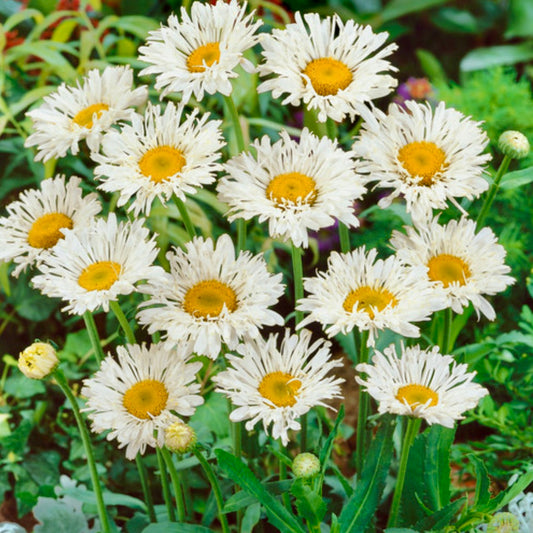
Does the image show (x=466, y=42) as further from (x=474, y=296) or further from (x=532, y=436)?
(x=474, y=296)

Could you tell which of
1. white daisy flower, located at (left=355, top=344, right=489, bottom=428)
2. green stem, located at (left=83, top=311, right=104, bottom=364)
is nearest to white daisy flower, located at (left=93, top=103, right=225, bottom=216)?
green stem, located at (left=83, top=311, right=104, bottom=364)

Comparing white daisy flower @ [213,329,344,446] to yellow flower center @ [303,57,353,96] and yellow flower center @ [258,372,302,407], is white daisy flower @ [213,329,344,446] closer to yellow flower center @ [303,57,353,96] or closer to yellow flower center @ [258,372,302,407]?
yellow flower center @ [258,372,302,407]

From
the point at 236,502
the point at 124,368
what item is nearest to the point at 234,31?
the point at 124,368

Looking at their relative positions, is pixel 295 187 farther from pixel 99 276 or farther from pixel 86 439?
pixel 86 439

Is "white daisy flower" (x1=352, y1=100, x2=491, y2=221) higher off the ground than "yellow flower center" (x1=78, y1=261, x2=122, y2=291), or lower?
higher

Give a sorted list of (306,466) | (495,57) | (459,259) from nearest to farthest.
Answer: (306,466) → (459,259) → (495,57)

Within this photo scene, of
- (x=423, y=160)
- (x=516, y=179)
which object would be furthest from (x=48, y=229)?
(x=516, y=179)

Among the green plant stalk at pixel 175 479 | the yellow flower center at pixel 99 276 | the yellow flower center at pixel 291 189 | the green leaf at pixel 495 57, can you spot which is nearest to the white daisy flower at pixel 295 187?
the yellow flower center at pixel 291 189
